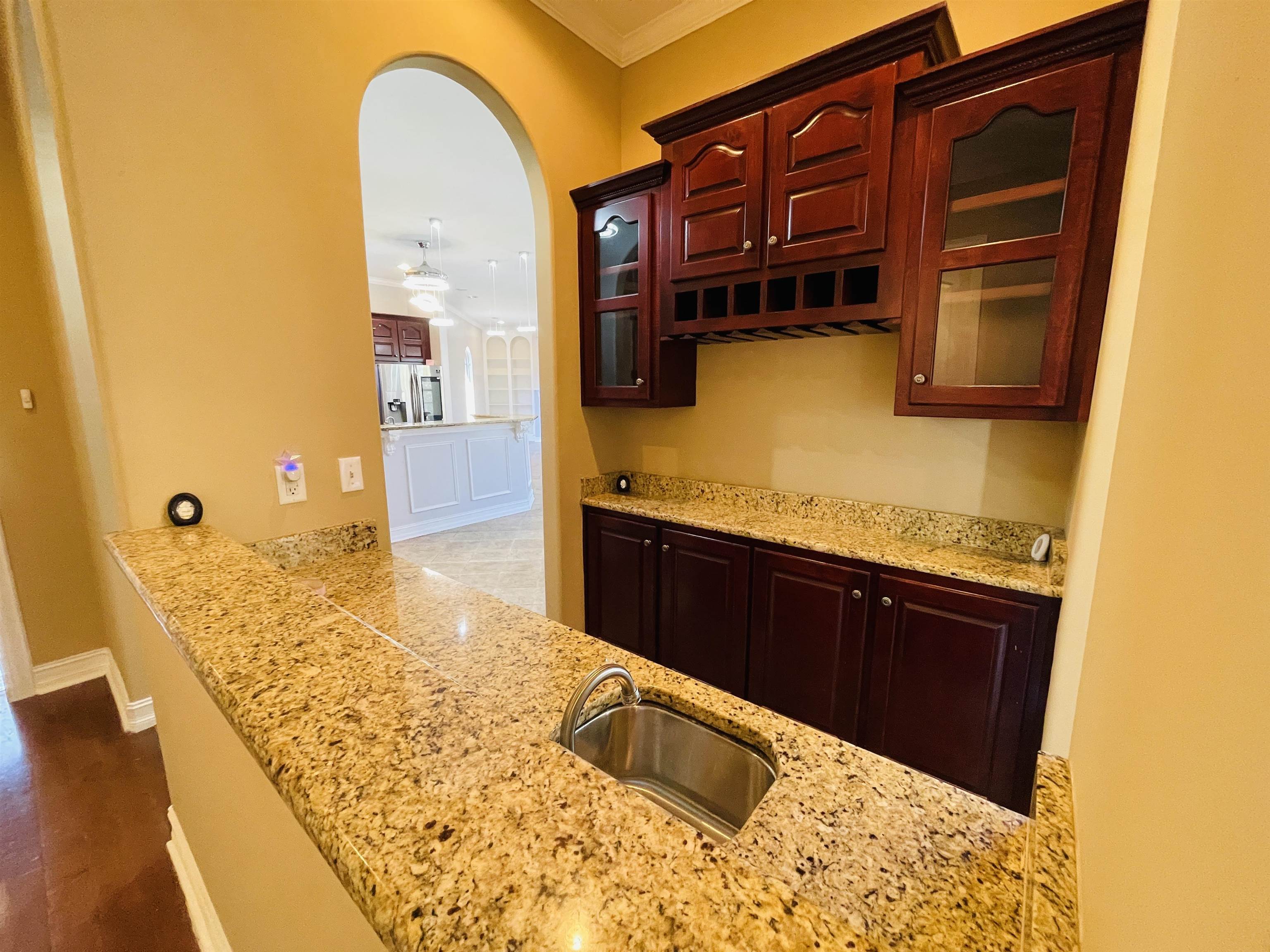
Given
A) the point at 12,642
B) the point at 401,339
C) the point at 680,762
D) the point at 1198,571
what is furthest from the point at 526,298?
the point at 1198,571

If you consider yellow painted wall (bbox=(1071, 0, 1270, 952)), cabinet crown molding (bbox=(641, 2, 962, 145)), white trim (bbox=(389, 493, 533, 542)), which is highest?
cabinet crown molding (bbox=(641, 2, 962, 145))

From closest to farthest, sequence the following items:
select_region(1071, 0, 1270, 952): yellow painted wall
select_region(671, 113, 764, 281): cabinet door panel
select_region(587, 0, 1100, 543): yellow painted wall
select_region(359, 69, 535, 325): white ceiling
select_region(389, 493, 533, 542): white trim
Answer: select_region(1071, 0, 1270, 952): yellow painted wall
select_region(587, 0, 1100, 543): yellow painted wall
select_region(671, 113, 764, 281): cabinet door panel
select_region(359, 69, 535, 325): white ceiling
select_region(389, 493, 533, 542): white trim

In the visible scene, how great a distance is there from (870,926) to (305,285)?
1978 mm

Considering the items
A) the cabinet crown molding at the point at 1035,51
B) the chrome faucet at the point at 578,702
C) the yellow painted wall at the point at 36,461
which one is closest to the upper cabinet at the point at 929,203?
the cabinet crown molding at the point at 1035,51

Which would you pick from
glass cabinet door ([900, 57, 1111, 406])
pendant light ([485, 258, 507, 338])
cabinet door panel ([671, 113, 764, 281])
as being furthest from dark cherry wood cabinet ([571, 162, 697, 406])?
pendant light ([485, 258, 507, 338])

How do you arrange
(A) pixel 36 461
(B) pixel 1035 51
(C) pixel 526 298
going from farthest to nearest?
(C) pixel 526 298 → (A) pixel 36 461 → (B) pixel 1035 51

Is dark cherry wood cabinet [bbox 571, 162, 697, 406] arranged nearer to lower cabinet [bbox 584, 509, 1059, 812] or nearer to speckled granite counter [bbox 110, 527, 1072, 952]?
lower cabinet [bbox 584, 509, 1059, 812]

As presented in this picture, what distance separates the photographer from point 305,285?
158 centimetres

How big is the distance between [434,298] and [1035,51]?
251 inches

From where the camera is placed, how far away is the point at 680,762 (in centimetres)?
93

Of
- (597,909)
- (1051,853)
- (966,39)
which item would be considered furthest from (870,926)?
(966,39)

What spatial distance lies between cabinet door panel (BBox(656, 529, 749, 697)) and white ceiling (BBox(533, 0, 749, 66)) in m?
2.28

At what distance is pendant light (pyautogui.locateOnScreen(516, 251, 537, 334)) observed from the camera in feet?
20.9

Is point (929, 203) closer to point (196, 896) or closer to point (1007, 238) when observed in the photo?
point (1007, 238)
